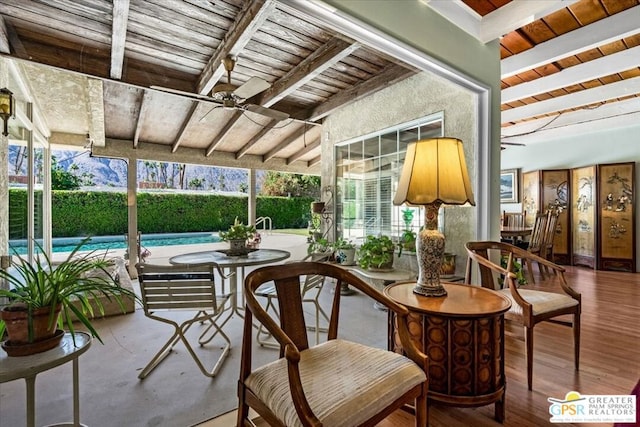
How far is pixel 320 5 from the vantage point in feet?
5.47

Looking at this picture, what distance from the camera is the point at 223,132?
5.79 meters

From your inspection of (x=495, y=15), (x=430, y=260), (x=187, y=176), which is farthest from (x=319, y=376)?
(x=187, y=176)

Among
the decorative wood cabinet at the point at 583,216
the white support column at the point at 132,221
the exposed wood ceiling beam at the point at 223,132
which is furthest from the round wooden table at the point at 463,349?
the decorative wood cabinet at the point at 583,216

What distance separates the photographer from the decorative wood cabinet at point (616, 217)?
5.43 m

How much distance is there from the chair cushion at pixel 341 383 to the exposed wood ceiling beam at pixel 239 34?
7.64ft

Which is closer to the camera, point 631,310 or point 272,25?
point 272,25

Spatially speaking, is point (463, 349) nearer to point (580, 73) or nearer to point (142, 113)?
point (580, 73)

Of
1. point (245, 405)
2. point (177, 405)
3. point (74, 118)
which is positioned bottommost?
point (177, 405)

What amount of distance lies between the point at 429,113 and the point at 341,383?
330cm

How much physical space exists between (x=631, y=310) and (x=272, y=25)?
4812 mm

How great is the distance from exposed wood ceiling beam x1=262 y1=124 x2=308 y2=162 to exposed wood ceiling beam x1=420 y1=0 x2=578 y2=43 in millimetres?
3784

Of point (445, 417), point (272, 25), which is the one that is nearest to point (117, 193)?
point (272, 25)

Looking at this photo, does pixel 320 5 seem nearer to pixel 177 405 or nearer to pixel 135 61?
pixel 177 405

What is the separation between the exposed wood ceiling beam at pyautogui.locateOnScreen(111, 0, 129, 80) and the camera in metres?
2.34
